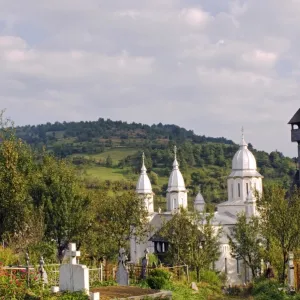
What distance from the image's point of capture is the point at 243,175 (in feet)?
221

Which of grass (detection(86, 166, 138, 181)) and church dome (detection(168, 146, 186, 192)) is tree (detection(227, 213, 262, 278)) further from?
grass (detection(86, 166, 138, 181))

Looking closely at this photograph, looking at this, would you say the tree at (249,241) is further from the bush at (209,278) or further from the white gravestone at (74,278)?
the white gravestone at (74,278)

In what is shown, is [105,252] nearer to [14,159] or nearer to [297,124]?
[14,159]

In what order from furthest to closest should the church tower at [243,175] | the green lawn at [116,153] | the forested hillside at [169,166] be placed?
the green lawn at [116,153], the forested hillside at [169,166], the church tower at [243,175]

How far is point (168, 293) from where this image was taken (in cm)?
2316

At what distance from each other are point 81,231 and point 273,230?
11520mm

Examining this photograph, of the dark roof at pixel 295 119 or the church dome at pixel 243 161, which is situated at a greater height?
the dark roof at pixel 295 119

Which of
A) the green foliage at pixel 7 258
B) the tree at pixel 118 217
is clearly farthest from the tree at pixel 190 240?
the green foliage at pixel 7 258

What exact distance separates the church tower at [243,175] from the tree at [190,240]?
2046 centimetres

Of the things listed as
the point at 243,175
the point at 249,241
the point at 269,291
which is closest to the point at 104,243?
the point at 249,241

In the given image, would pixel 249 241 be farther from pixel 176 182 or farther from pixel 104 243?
pixel 176 182

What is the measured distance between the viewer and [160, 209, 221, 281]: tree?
44594 millimetres

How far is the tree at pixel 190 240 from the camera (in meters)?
44.6

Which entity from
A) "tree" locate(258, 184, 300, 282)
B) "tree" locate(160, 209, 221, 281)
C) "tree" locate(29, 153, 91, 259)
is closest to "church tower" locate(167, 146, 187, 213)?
"tree" locate(160, 209, 221, 281)
